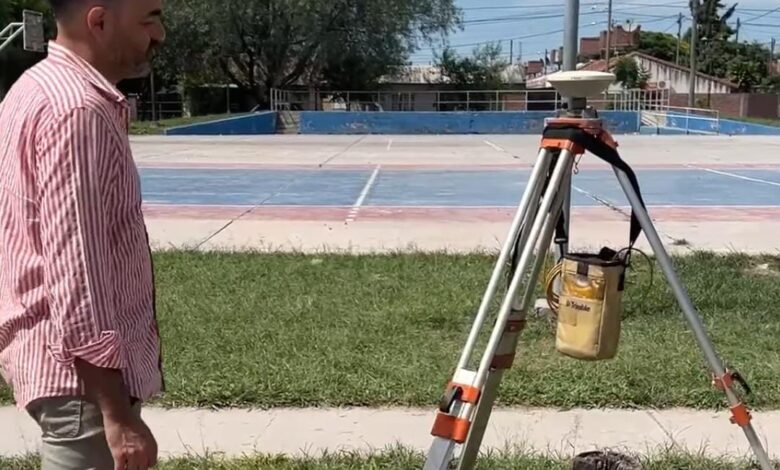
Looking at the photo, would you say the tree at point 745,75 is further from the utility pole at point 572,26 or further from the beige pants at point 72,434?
the beige pants at point 72,434

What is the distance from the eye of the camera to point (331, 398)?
468 centimetres

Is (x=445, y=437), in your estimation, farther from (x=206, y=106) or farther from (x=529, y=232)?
(x=206, y=106)

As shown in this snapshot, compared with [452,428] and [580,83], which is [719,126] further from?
[452,428]

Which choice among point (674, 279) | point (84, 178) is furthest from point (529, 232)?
point (84, 178)

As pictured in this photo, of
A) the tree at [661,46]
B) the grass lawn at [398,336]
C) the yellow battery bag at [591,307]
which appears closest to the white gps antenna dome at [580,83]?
the yellow battery bag at [591,307]

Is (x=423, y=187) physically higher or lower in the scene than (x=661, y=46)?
lower

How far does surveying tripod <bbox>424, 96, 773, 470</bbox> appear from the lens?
2.62 metres

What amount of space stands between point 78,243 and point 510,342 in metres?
1.54

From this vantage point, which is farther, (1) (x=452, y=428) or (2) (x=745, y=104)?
(2) (x=745, y=104)

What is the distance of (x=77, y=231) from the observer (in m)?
1.86

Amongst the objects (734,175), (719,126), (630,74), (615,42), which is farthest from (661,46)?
(734,175)

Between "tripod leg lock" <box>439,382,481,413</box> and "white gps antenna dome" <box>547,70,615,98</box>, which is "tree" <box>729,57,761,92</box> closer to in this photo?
"white gps antenna dome" <box>547,70,615,98</box>

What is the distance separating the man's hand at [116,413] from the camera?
1907mm

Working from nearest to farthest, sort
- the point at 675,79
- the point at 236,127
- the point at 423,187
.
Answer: the point at 423,187 < the point at 236,127 < the point at 675,79
